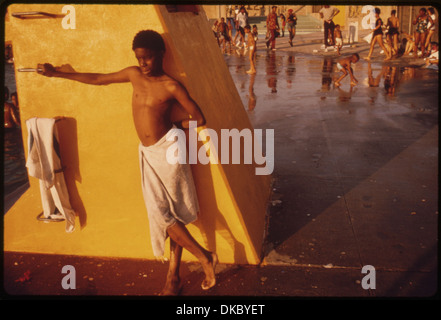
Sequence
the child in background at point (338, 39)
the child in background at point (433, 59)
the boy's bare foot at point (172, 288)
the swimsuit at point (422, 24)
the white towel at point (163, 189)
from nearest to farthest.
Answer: the white towel at point (163, 189)
the boy's bare foot at point (172, 288)
the child in background at point (433, 59)
the swimsuit at point (422, 24)
the child in background at point (338, 39)

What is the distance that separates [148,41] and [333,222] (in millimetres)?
2875

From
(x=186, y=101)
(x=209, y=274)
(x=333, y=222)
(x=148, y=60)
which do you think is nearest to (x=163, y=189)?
(x=186, y=101)

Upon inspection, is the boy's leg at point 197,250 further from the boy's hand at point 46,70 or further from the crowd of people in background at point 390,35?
the crowd of people in background at point 390,35

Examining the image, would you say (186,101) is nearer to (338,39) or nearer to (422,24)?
(422,24)

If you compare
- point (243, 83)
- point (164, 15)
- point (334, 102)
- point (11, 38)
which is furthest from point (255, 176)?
point (243, 83)

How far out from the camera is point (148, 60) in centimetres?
286

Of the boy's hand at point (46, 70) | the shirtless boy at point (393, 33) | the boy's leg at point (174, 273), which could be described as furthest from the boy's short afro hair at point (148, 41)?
the shirtless boy at point (393, 33)

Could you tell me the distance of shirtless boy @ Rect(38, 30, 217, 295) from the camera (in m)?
2.87

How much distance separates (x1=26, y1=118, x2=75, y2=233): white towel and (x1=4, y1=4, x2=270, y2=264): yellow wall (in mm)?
148

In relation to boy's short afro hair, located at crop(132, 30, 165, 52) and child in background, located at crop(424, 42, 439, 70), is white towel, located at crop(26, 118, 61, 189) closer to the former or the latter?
boy's short afro hair, located at crop(132, 30, 165, 52)

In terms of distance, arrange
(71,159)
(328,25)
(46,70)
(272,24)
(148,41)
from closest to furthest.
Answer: (148,41) → (46,70) → (71,159) → (328,25) → (272,24)

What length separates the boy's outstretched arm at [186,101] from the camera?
2.95 meters

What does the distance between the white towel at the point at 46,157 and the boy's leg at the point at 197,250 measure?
48.6 inches
